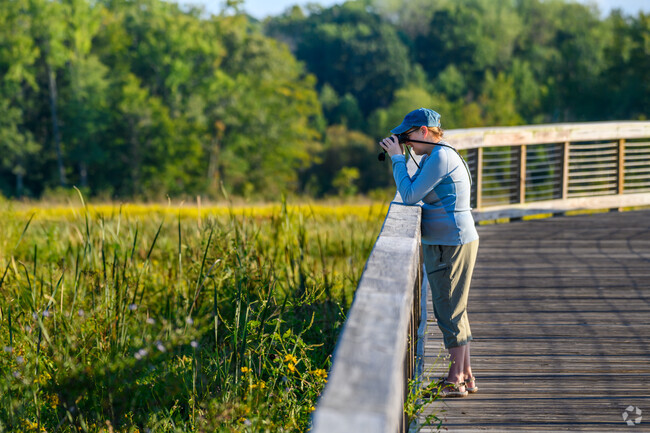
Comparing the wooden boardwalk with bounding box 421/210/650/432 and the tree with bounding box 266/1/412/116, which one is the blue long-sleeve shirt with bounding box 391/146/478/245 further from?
the tree with bounding box 266/1/412/116

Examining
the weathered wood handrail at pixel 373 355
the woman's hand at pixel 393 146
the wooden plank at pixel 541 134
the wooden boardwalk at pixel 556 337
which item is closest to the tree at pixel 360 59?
the wooden plank at pixel 541 134

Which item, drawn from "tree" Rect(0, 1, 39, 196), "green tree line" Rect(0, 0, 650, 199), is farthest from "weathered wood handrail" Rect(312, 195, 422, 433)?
"tree" Rect(0, 1, 39, 196)

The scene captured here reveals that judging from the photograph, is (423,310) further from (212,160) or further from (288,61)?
(288,61)

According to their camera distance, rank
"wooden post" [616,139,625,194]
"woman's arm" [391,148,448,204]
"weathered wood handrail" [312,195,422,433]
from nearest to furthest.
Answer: "weathered wood handrail" [312,195,422,433] → "woman's arm" [391,148,448,204] → "wooden post" [616,139,625,194]

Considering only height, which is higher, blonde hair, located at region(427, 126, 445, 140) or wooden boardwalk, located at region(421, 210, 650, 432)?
blonde hair, located at region(427, 126, 445, 140)

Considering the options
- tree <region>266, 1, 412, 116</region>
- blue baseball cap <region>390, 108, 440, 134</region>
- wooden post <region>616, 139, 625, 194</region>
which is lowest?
wooden post <region>616, 139, 625, 194</region>

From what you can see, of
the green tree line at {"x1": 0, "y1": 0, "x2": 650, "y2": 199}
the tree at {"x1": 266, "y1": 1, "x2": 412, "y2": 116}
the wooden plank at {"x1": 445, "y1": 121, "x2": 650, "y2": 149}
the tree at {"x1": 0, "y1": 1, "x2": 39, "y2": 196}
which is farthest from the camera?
the tree at {"x1": 266, "y1": 1, "x2": 412, "y2": 116}

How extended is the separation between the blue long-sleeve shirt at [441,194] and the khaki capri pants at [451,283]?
0.17 ft

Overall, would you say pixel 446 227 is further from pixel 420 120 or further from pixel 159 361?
pixel 159 361

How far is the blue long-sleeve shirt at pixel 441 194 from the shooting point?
3.37 meters

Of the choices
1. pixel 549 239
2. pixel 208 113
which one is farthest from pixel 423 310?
pixel 208 113

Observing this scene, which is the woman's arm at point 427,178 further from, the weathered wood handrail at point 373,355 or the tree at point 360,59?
the tree at point 360,59

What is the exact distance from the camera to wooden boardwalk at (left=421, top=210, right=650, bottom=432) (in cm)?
337
